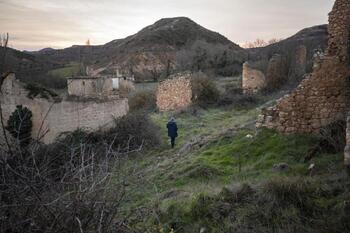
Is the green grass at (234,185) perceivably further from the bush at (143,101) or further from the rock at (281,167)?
the bush at (143,101)

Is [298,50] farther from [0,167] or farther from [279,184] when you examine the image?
[0,167]

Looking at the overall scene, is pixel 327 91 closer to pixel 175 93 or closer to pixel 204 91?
pixel 204 91

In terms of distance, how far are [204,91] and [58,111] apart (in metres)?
9.07

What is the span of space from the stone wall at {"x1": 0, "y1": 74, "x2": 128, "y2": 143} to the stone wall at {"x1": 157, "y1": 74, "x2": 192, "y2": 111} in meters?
5.32

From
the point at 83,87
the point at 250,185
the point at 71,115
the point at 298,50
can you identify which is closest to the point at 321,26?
the point at 298,50

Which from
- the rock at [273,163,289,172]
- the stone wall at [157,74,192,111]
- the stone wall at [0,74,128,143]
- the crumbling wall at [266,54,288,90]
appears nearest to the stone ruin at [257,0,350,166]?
the rock at [273,163,289,172]

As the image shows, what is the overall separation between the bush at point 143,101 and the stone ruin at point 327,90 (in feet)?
52.5

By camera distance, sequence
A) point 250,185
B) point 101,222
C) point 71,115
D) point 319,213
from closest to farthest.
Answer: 1. point 101,222
2. point 319,213
3. point 250,185
4. point 71,115

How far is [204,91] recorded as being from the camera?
21.9m

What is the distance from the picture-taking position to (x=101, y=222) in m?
2.97

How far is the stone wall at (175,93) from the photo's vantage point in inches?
852

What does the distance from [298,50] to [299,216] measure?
20453 millimetres

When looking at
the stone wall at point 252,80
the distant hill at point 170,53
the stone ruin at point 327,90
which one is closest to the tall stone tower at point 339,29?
the stone ruin at point 327,90

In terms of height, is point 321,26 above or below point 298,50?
above
